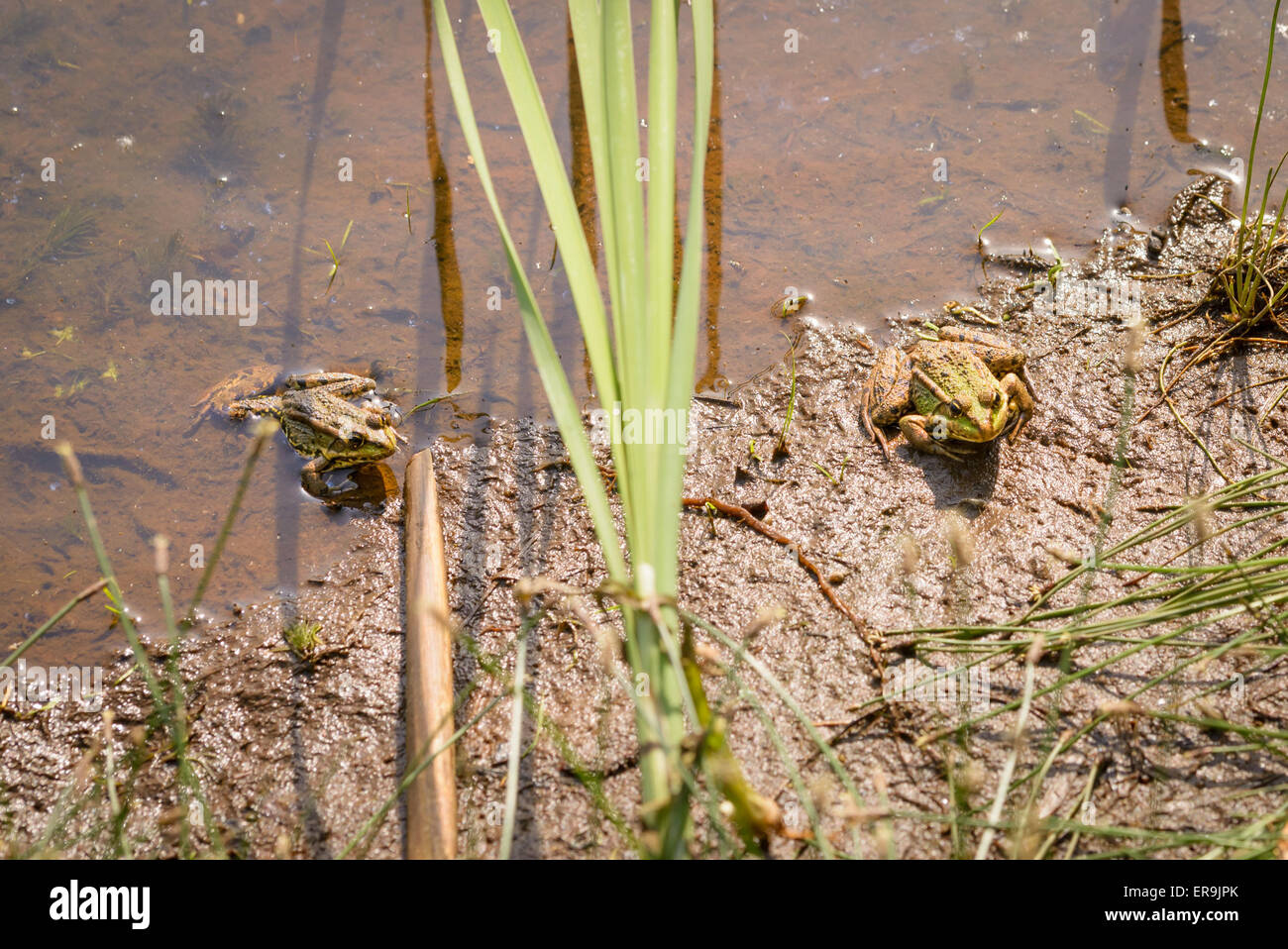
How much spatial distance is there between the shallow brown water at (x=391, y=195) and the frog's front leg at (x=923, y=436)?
1.07 meters

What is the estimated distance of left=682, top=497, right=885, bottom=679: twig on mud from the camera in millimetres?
3765

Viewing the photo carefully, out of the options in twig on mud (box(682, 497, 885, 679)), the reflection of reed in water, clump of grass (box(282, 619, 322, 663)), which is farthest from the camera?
the reflection of reed in water

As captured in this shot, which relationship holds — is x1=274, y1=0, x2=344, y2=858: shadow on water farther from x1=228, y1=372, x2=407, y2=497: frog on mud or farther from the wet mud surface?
x1=228, y1=372, x2=407, y2=497: frog on mud

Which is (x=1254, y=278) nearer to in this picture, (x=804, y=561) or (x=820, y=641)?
(x=804, y=561)

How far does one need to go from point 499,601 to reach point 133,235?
4.11 m

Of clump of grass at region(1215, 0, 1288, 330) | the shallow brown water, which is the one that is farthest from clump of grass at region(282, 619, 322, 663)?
clump of grass at region(1215, 0, 1288, 330)

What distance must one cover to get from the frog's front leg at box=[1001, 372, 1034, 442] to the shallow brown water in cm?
87

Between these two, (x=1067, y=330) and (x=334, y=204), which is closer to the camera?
(x=1067, y=330)

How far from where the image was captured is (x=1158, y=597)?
3.51 m

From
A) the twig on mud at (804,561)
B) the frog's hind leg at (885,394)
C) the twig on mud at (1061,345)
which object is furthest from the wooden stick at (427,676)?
the twig on mud at (1061,345)

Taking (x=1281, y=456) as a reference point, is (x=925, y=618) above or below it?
below

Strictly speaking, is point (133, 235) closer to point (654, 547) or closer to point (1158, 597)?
point (654, 547)

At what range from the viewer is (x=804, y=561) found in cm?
418
